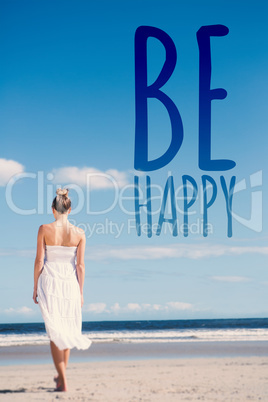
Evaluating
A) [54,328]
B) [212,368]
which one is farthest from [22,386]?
[212,368]

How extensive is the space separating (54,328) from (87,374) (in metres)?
2.57

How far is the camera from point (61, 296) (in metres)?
5.76

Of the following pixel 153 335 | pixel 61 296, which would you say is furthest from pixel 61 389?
pixel 153 335

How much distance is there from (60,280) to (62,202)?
86 cm

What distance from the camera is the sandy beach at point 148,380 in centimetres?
570

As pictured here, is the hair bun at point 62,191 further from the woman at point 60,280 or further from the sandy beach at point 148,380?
Result: the sandy beach at point 148,380

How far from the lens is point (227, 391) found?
604 cm

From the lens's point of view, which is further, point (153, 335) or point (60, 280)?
point (153, 335)

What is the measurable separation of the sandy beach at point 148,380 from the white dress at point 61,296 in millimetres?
662

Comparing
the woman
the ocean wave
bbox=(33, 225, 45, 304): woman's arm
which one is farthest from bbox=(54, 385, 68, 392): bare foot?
the ocean wave

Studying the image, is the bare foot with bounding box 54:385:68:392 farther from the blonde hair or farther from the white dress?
the blonde hair

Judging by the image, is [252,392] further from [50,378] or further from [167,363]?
[167,363]

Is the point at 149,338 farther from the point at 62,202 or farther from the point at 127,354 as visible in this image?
the point at 62,202

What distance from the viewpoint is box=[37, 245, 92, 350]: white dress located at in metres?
5.72
